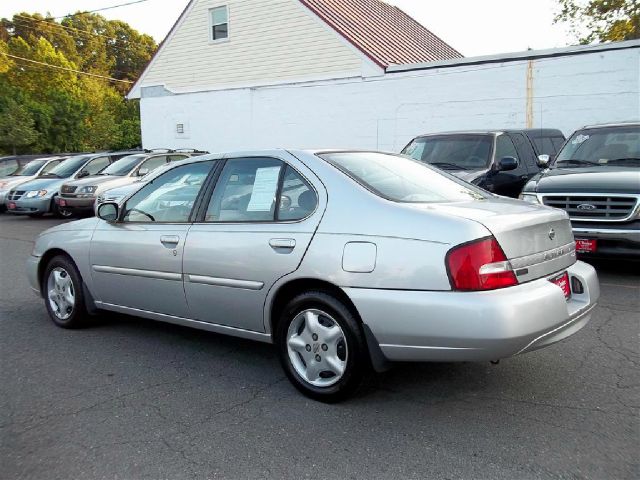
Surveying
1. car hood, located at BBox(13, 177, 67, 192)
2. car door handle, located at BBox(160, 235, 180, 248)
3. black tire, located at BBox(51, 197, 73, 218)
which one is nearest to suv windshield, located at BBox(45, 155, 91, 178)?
car hood, located at BBox(13, 177, 67, 192)

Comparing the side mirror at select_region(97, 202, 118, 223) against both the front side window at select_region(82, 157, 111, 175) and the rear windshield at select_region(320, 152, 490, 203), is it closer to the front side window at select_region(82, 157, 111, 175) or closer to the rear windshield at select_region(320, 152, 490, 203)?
the rear windshield at select_region(320, 152, 490, 203)

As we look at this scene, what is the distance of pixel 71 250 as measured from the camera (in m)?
5.16

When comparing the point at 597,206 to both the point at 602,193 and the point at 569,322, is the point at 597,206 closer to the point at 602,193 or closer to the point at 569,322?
the point at 602,193

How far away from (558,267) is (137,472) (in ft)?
8.49

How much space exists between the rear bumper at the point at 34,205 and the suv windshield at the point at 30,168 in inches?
120

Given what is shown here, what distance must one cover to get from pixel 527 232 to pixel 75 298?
3767 mm

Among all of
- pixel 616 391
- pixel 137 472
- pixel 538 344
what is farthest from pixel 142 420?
pixel 616 391

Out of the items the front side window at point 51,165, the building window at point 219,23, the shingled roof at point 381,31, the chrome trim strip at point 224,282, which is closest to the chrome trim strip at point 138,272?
the chrome trim strip at point 224,282

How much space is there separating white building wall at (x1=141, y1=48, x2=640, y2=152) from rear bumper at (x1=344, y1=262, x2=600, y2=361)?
1136cm

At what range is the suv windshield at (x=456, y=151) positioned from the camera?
8.97m

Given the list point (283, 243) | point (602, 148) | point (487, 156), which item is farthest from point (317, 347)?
point (487, 156)

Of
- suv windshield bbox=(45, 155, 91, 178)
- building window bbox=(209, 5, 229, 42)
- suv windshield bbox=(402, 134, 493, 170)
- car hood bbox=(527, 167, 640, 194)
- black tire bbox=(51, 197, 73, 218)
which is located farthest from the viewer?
building window bbox=(209, 5, 229, 42)

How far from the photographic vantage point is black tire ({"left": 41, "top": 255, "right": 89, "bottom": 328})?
5.14 m

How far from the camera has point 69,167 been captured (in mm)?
15969
